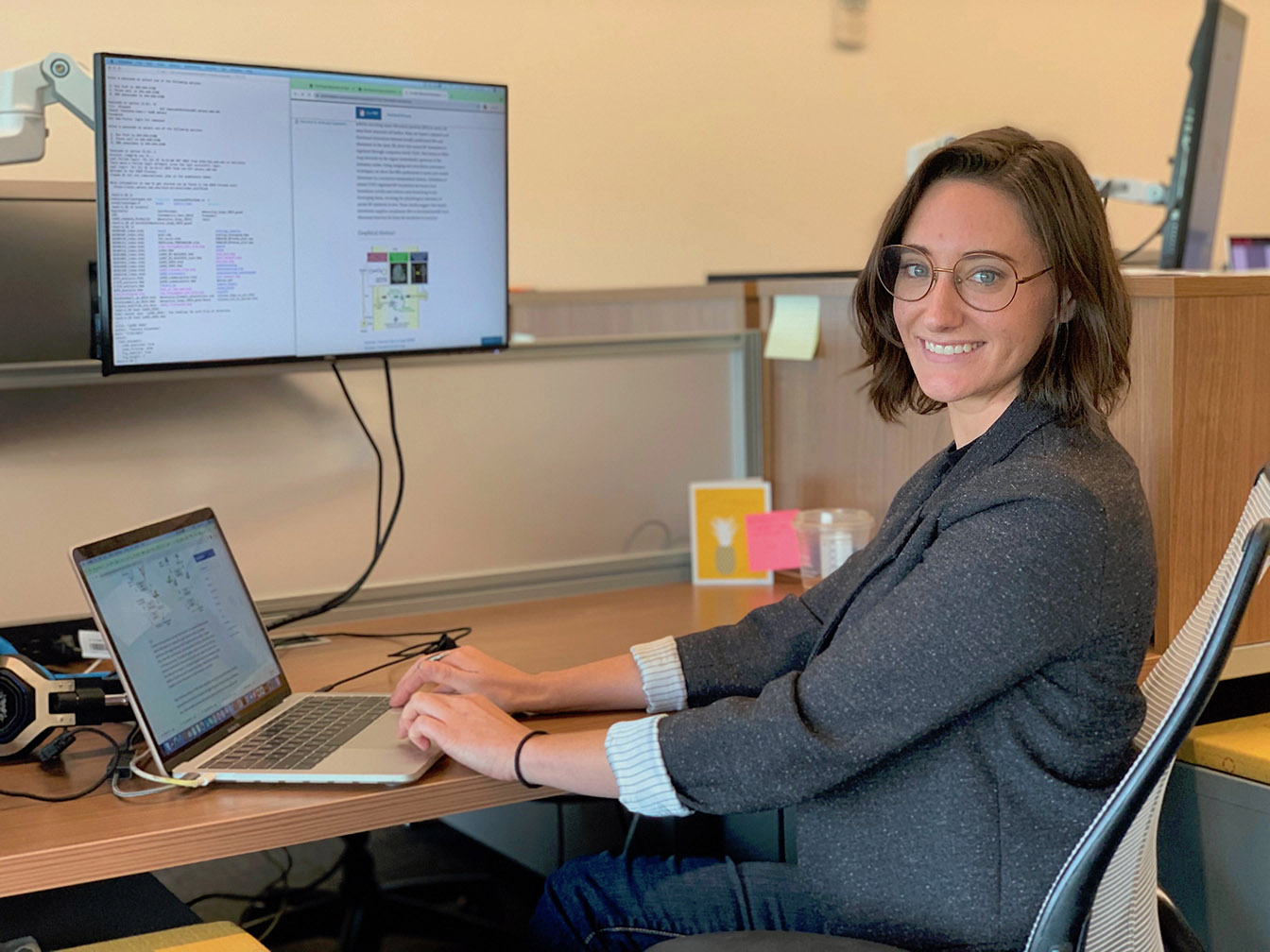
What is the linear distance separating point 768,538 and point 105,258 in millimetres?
937

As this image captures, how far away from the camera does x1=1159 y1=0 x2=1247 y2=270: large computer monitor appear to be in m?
2.20

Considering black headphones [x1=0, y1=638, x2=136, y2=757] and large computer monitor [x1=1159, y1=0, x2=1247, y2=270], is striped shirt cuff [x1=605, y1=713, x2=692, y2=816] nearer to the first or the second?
black headphones [x1=0, y1=638, x2=136, y2=757]

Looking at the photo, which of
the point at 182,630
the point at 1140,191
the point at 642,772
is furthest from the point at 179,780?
the point at 1140,191

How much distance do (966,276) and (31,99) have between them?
1.02 metres

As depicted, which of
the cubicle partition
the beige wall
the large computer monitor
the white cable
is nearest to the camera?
the white cable

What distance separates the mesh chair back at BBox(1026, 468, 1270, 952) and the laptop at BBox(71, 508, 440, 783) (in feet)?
1.78

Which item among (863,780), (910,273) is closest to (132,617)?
(863,780)

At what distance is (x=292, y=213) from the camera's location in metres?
1.51

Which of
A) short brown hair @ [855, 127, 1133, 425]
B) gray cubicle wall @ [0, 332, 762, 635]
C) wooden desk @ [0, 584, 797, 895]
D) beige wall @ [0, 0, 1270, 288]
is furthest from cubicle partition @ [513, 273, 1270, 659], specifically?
beige wall @ [0, 0, 1270, 288]

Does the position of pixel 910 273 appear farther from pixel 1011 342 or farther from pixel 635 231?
pixel 635 231

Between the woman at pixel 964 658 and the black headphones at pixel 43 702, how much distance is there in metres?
0.28

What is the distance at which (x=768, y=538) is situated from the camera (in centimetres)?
185

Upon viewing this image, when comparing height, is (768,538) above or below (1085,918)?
above

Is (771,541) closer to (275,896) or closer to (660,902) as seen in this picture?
(660,902)
